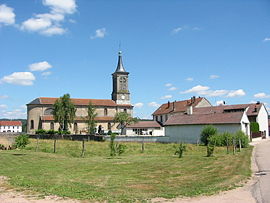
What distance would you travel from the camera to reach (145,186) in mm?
10438

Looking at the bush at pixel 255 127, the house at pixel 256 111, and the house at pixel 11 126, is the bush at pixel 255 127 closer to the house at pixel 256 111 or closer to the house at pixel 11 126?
the house at pixel 256 111

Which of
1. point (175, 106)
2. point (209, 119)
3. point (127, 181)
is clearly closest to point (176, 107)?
point (175, 106)

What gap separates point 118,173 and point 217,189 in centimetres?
534

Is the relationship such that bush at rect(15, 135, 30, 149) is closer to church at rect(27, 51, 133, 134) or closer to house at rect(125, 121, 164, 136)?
house at rect(125, 121, 164, 136)

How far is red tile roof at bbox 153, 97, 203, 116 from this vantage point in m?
68.4

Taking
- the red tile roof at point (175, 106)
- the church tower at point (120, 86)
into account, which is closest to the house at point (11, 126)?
the church tower at point (120, 86)

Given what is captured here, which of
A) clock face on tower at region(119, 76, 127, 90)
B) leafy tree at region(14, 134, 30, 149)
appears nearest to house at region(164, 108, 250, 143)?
leafy tree at region(14, 134, 30, 149)

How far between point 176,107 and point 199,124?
2995 cm

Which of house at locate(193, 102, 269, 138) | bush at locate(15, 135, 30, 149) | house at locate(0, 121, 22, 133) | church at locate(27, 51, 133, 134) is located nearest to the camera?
bush at locate(15, 135, 30, 149)

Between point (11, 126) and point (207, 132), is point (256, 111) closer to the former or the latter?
point (207, 132)

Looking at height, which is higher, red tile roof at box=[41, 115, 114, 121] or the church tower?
the church tower

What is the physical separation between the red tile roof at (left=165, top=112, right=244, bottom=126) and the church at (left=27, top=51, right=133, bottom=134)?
1221 inches

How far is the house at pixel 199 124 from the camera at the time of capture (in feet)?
126

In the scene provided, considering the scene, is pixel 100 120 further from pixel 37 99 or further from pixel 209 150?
pixel 209 150
